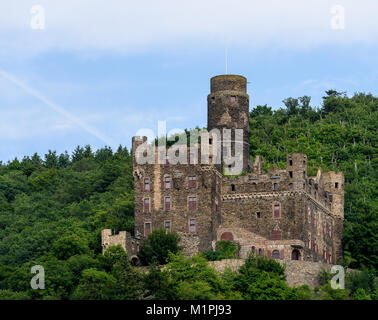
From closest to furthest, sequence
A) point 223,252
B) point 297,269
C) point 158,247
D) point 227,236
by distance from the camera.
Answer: point 297,269
point 158,247
point 223,252
point 227,236

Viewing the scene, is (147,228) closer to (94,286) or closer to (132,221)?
(132,221)

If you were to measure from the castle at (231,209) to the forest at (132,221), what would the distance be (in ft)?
6.10

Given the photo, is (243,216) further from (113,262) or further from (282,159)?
(282,159)

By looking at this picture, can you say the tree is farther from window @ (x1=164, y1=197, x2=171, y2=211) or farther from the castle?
window @ (x1=164, y1=197, x2=171, y2=211)

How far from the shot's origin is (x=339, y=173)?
93.3 meters

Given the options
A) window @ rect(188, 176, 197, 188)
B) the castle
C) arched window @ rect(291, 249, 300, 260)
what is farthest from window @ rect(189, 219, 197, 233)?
arched window @ rect(291, 249, 300, 260)

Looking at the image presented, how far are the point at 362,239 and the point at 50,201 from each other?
34.1m

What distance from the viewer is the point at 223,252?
83.6 m

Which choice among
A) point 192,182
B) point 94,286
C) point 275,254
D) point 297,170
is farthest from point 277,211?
point 94,286

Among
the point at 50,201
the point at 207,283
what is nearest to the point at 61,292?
the point at 207,283

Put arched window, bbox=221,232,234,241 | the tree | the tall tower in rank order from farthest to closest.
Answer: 1. the tall tower
2. arched window, bbox=221,232,234,241
3. the tree

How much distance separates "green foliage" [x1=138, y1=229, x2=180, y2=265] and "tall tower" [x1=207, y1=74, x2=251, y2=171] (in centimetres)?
1100

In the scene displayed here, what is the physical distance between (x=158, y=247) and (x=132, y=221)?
7.69 metres

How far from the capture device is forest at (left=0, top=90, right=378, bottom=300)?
77125 millimetres
